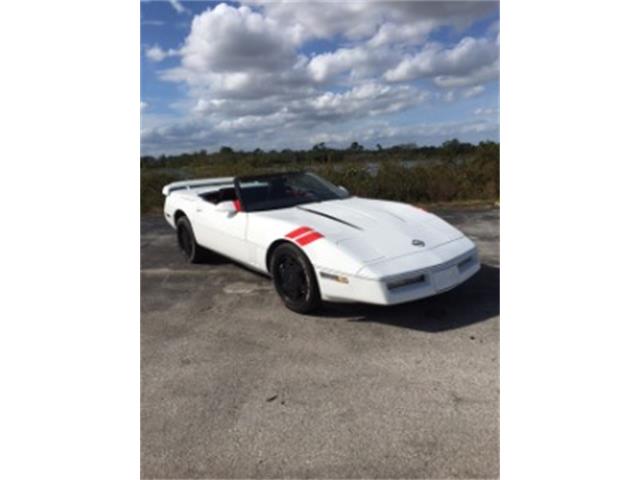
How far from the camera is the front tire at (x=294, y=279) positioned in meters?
3.12

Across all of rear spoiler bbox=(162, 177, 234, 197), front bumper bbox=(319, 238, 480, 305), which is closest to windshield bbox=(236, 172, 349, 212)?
front bumper bbox=(319, 238, 480, 305)

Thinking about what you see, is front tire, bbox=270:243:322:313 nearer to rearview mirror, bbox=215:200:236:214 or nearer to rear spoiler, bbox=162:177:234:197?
rearview mirror, bbox=215:200:236:214

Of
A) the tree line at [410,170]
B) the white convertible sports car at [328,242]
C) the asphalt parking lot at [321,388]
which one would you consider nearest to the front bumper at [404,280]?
the white convertible sports car at [328,242]

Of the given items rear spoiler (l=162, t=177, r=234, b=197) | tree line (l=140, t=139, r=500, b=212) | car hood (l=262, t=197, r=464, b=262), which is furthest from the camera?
tree line (l=140, t=139, r=500, b=212)

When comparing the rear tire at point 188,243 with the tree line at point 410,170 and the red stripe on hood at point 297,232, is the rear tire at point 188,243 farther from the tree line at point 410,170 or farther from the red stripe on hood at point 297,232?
the tree line at point 410,170

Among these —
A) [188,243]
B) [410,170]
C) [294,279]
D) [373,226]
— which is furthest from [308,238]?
[410,170]

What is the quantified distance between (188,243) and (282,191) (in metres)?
1.50

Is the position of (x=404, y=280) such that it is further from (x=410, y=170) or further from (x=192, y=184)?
(x=410, y=170)

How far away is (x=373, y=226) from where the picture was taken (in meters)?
3.36

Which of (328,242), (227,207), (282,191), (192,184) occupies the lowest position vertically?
(328,242)

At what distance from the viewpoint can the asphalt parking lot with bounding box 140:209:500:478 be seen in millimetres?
1742

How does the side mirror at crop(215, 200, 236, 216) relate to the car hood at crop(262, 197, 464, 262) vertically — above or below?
above

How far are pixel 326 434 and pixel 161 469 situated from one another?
69 cm

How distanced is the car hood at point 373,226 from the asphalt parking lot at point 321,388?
485 mm
